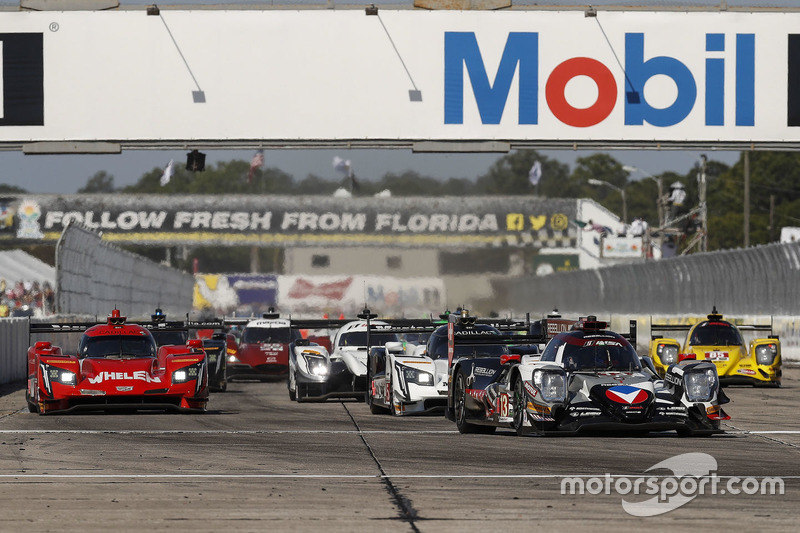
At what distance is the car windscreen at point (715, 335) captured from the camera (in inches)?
1084

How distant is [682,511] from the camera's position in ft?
32.3

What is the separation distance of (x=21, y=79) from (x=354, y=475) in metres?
20.2

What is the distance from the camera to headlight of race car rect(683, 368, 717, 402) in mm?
15875

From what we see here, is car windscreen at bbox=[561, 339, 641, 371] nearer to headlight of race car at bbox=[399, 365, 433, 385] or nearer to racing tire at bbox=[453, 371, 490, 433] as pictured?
→ racing tire at bbox=[453, 371, 490, 433]

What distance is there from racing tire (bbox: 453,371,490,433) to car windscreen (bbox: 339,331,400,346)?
22.7 ft

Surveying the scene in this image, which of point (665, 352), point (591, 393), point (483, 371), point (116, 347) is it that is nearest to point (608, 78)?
point (665, 352)

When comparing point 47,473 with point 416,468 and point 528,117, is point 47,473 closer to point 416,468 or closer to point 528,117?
point 416,468

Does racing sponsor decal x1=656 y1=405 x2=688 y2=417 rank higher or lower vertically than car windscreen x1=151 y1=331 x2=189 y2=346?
lower

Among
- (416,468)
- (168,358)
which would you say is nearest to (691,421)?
(416,468)

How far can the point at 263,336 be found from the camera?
3288 cm

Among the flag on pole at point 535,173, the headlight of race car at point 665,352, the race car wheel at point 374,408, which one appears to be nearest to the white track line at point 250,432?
the race car wheel at point 374,408

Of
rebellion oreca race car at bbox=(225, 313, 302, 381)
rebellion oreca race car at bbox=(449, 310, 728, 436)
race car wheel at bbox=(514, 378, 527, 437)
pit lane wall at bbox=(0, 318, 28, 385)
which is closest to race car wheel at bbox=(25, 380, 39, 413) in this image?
rebellion oreca race car at bbox=(449, 310, 728, 436)

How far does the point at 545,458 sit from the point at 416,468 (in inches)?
54.0

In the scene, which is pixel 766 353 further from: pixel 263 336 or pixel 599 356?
pixel 599 356
